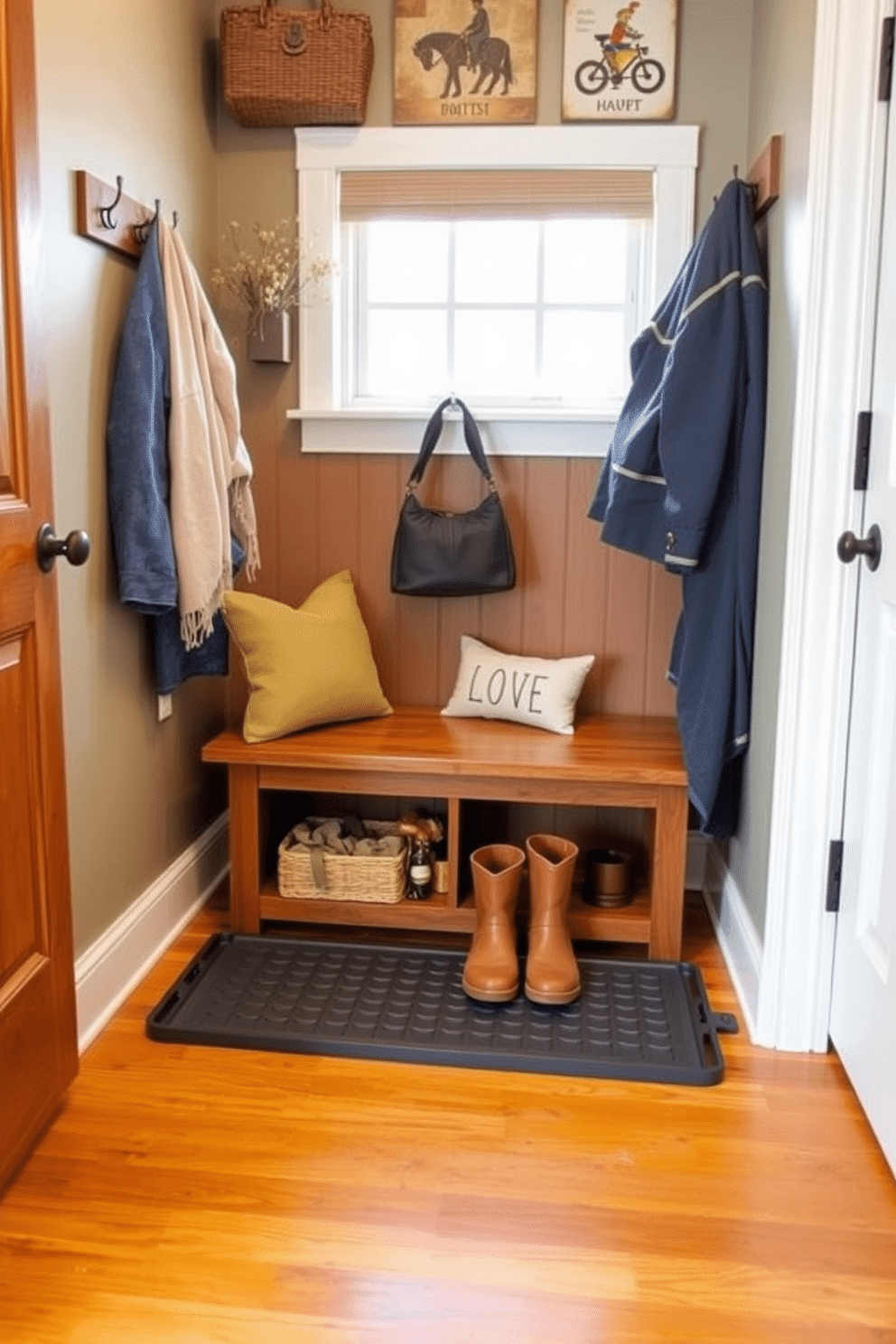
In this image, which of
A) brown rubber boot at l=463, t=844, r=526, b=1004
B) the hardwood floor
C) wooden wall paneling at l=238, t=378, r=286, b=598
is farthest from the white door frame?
wooden wall paneling at l=238, t=378, r=286, b=598

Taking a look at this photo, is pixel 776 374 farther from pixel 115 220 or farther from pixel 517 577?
pixel 115 220

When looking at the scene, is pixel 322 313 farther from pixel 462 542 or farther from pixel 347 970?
pixel 347 970

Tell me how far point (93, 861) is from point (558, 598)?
129 centimetres

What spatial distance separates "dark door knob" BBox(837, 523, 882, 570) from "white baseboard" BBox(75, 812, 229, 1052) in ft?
5.00

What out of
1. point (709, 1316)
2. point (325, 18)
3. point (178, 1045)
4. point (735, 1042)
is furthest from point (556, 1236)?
point (325, 18)

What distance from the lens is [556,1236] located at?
161 cm

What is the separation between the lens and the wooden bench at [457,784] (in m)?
2.42

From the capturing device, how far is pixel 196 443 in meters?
2.26

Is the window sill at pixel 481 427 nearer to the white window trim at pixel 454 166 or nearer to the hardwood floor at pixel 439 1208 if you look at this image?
the white window trim at pixel 454 166

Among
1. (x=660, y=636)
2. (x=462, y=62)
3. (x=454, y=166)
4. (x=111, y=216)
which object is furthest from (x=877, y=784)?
(x=462, y=62)

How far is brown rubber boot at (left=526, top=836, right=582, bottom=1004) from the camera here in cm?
224

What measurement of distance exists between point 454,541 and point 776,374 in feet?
2.80

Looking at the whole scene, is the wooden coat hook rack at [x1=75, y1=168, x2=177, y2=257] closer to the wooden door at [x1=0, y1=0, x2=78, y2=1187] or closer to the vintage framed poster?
the wooden door at [x1=0, y1=0, x2=78, y2=1187]

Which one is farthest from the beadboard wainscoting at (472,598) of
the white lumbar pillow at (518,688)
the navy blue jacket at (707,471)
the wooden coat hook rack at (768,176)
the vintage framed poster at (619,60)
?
the vintage framed poster at (619,60)
